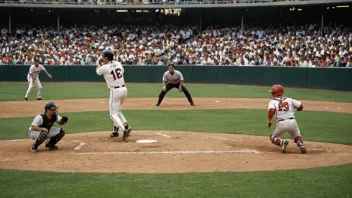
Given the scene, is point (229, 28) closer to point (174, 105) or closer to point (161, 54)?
point (161, 54)

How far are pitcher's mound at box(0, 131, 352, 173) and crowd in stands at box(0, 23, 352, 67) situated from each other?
21178 millimetres

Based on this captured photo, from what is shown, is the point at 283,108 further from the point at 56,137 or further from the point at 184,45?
the point at 184,45

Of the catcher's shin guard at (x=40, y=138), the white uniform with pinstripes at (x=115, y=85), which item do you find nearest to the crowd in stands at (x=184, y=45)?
the white uniform with pinstripes at (x=115, y=85)

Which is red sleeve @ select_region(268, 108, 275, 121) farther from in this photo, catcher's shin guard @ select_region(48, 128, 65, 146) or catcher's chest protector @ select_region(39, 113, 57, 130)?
catcher's chest protector @ select_region(39, 113, 57, 130)

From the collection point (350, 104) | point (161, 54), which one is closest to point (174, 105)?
point (350, 104)

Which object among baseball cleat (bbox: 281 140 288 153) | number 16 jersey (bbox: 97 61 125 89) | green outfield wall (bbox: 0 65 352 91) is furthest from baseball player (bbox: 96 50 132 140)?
green outfield wall (bbox: 0 65 352 91)

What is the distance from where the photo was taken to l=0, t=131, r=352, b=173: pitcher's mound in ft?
33.4

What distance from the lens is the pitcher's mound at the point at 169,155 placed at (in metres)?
10.2

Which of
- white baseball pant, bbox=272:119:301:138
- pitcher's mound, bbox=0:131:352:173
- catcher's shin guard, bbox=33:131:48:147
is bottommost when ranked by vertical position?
pitcher's mound, bbox=0:131:352:173

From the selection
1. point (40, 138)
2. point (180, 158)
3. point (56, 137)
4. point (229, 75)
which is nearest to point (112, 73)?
point (56, 137)

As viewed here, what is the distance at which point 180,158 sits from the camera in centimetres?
1108

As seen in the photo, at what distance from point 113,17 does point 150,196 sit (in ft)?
157

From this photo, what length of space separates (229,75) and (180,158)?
89.2 ft

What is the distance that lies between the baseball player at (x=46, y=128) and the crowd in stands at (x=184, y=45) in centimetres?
2383
